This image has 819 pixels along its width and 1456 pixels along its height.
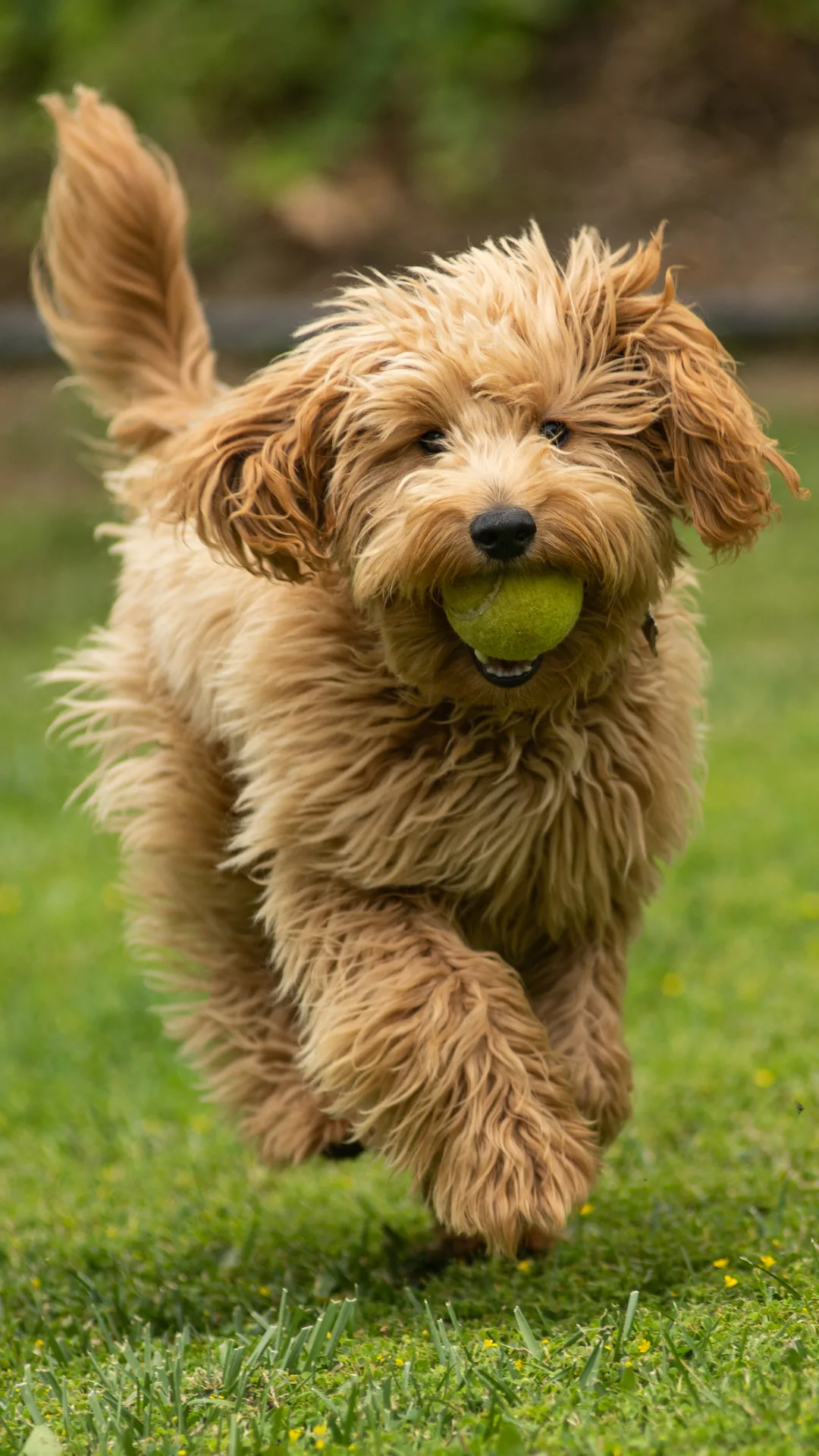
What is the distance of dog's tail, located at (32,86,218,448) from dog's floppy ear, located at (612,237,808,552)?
1.81 m

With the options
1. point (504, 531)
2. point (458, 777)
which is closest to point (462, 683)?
point (458, 777)

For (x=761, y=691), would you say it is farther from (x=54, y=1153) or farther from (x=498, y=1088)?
(x=498, y=1088)

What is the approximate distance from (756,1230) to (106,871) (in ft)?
16.5

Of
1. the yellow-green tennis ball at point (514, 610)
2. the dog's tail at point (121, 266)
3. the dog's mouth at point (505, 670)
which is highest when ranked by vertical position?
the dog's tail at point (121, 266)

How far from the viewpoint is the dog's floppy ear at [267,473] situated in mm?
3844

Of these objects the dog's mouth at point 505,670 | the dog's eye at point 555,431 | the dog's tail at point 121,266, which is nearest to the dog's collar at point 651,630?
the dog's mouth at point 505,670

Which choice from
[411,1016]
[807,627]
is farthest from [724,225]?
[411,1016]

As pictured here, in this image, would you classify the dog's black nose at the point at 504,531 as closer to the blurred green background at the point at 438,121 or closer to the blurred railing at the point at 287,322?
the blurred railing at the point at 287,322

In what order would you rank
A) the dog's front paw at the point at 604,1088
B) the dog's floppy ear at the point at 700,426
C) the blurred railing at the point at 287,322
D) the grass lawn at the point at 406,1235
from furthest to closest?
1. the blurred railing at the point at 287,322
2. the dog's front paw at the point at 604,1088
3. the dog's floppy ear at the point at 700,426
4. the grass lawn at the point at 406,1235

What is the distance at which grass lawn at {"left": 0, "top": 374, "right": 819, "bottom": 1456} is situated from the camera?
3.07 meters

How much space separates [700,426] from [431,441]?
21.8 inches

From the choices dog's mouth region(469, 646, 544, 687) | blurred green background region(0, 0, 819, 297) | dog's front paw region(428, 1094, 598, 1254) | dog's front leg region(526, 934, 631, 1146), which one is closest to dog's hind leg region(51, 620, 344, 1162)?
dog's front leg region(526, 934, 631, 1146)

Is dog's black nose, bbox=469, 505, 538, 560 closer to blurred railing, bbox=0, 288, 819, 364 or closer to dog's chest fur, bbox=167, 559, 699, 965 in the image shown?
dog's chest fur, bbox=167, 559, 699, 965

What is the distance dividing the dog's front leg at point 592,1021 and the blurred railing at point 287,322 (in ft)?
38.6
